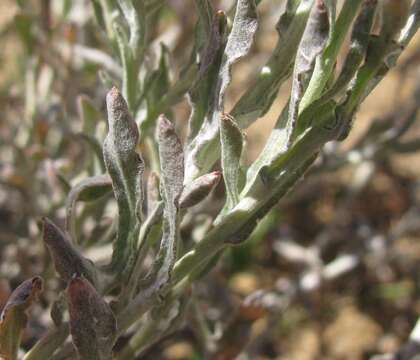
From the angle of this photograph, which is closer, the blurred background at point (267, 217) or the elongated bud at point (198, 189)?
the elongated bud at point (198, 189)

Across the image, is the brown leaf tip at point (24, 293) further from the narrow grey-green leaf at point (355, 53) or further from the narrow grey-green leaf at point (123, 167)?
the narrow grey-green leaf at point (355, 53)

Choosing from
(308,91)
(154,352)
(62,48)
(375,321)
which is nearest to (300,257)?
(375,321)

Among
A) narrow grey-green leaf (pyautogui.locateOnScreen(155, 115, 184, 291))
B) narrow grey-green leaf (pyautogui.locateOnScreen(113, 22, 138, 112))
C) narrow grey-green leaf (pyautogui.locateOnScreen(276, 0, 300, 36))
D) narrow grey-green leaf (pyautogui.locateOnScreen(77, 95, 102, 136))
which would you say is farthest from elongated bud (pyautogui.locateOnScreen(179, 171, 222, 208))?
narrow grey-green leaf (pyautogui.locateOnScreen(77, 95, 102, 136))

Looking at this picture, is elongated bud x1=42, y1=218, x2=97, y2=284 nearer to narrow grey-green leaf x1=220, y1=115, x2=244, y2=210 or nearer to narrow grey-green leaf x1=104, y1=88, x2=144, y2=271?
narrow grey-green leaf x1=104, y1=88, x2=144, y2=271

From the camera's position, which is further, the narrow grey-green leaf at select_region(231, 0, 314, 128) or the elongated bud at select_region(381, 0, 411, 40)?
the narrow grey-green leaf at select_region(231, 0, 314, 128)

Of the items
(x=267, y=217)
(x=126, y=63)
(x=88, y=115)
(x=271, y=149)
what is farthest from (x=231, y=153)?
(x=267, y=217)

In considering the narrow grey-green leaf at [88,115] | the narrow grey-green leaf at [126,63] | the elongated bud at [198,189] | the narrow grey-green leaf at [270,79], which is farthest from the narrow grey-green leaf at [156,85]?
the elongated bud at [198,189]

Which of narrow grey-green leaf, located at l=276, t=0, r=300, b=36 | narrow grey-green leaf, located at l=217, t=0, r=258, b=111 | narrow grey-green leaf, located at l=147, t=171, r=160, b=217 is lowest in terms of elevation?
narrow grey-green leaf, located at l=147, t=171, r=160, b=217
